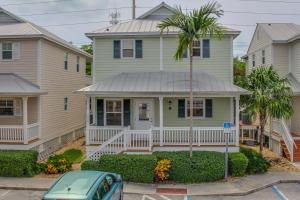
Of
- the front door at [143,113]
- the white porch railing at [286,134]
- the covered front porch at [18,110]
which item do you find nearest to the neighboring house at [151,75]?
the front door at [143,113]

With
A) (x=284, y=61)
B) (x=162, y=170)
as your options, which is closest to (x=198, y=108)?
(x=162, y=170)

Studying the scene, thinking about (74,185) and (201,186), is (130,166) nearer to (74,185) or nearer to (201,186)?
(201,186)

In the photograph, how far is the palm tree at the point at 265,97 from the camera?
58.3 feet

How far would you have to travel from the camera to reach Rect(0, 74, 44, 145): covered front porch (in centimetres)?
1884

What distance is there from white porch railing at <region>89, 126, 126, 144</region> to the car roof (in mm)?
7715

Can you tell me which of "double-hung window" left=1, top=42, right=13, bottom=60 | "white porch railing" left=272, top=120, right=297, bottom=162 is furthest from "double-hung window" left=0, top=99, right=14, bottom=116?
"white porch railing" left=272, top=120, right=297, bottom=162

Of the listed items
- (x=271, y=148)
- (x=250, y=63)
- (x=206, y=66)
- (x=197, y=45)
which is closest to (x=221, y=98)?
(x=206, y=66)

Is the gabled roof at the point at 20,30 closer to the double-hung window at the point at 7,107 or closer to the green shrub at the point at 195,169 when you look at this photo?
the double-hung window at the point at 7,107

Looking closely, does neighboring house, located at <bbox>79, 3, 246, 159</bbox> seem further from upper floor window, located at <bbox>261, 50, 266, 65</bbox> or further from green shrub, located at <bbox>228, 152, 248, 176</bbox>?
upper floor window, located at <bbox>261, 50, 266, 65</bbox>

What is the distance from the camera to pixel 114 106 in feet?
66.5

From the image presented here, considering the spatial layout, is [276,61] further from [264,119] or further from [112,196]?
[112,196]

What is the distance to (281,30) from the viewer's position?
1007 inches

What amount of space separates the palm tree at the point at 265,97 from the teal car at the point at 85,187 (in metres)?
9.82

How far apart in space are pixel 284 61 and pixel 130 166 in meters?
13.7
